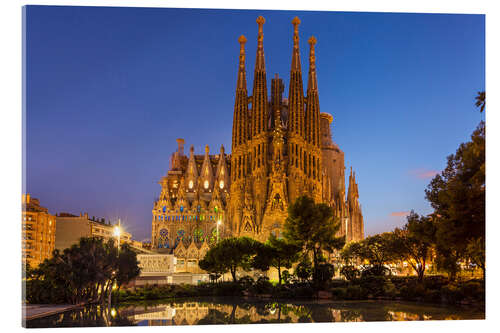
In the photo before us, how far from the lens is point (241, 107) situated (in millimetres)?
70375

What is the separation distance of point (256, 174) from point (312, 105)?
1408 cm

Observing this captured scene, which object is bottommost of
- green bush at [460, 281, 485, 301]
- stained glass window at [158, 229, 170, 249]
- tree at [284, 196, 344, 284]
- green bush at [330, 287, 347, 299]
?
stained glass window at [158, 229, 170, 249]

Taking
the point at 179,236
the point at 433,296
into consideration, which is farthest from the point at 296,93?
the point at 433,296

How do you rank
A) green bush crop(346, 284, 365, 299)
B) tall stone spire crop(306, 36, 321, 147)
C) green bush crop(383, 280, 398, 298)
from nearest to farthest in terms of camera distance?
1. green bush crop(383, 280, 398, 298)
2. green bush crop(346, 284, 365, 299)
3. tall stone spire crop(306, 36, 321, 147)

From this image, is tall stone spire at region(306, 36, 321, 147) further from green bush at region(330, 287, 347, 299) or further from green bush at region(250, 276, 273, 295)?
green bush at region(330, 287, 347, 299)

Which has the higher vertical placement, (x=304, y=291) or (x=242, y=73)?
(x=242, y=73)

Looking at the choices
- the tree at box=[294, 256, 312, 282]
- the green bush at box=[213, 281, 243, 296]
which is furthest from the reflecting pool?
the green bush at box=[213, 281, 243, 296]

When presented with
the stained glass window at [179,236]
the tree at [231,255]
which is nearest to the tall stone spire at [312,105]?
the stained glass window at [179,236]

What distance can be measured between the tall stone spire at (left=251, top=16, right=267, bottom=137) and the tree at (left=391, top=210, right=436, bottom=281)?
32.0 metres

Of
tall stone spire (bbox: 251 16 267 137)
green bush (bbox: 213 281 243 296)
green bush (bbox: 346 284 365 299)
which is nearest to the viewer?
green bush (bbox: 346 284 365 299)

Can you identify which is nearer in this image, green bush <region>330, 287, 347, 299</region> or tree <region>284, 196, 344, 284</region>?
green bush <region>330, 287, 347, 299</region>

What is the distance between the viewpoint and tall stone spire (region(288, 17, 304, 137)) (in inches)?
2630

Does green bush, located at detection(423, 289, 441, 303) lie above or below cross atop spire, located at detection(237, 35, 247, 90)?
below

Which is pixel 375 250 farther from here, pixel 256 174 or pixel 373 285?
pixel 256 174
